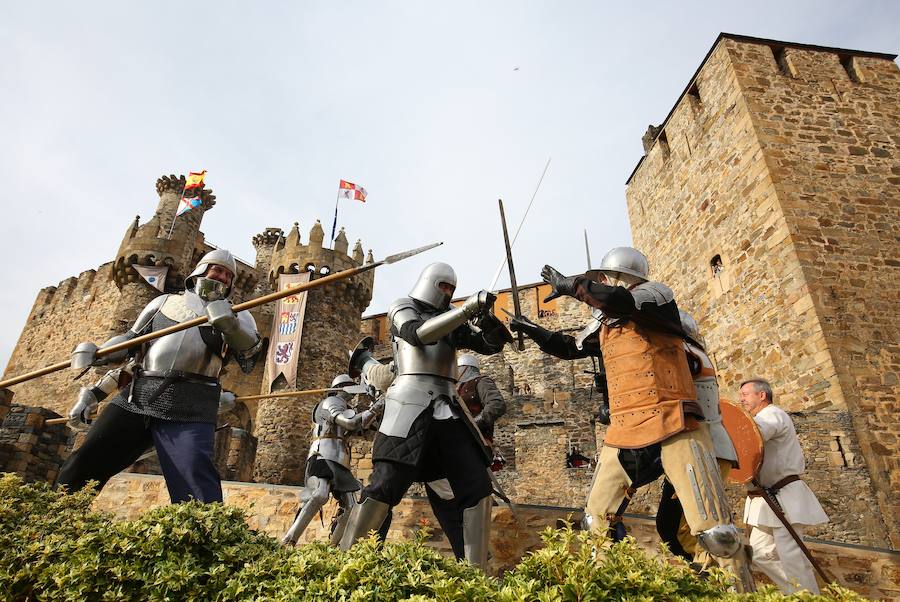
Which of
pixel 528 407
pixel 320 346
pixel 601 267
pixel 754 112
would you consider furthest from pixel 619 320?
pixel 320 346

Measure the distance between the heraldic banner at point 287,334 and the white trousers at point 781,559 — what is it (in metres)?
15.4

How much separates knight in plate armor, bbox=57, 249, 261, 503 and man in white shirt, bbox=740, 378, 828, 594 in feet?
10.1

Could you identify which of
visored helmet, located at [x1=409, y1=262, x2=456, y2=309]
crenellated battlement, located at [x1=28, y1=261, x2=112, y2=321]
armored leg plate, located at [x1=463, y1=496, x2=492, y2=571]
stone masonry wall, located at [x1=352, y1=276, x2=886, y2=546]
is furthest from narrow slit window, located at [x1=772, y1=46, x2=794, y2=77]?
crenellated battlement, located at [x1=28, y1=261, x2=112, y2=321]

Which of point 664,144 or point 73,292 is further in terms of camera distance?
point 73,292

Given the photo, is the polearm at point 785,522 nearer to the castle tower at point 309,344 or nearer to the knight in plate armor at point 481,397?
the knight in plate armor at point 481,397

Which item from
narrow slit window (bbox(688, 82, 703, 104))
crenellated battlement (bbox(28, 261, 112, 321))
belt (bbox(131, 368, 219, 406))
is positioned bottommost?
belt (bbox(131, 368, 219, 406))

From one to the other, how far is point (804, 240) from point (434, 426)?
753 cm

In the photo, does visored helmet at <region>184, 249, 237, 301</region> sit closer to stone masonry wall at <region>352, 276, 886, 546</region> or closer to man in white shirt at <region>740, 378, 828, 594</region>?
stone masonry wall at <region>352, 276, 886, 546</region>

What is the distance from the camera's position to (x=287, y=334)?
1831cm

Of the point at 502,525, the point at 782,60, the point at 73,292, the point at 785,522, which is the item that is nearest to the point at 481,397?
the point at 502,525

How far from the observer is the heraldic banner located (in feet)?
57.8

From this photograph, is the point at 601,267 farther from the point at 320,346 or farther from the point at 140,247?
the point at 140,247

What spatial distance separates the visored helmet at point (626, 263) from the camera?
10.5ft

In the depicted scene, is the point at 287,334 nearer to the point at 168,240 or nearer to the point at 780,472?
the point at 168,240
